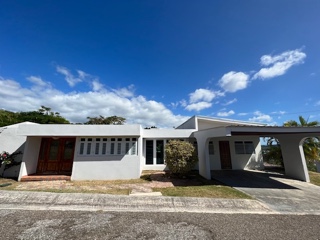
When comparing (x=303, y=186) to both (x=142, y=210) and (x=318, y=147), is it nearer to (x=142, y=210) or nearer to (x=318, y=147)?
(x=318, y=147)

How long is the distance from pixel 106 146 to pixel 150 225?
7255 millimetres

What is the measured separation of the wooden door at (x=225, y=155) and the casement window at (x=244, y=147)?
2.66 feet

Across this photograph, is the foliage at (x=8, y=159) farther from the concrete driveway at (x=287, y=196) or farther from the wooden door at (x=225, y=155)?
the wooden door at (x=225, y=155)

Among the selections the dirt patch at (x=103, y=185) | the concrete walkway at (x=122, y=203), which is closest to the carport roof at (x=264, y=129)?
the concrete walkway at (x=122, y=203)

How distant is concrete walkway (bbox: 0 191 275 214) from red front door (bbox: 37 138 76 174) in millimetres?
5078

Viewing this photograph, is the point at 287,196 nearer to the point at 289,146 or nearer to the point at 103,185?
the point at 289,146

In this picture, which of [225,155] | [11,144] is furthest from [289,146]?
[11,144]

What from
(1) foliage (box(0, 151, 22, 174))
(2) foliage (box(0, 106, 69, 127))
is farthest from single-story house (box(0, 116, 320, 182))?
(2) foliage (box(0, 106, 69, 127))

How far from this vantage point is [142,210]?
5.56 meters

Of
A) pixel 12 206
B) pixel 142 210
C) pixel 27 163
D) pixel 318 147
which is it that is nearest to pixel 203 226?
pixel 142 210

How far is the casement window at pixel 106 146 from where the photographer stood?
1080 centimetres

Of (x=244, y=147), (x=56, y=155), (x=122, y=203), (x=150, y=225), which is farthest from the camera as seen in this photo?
(x=244, y=147)

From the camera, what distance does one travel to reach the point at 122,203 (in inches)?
237

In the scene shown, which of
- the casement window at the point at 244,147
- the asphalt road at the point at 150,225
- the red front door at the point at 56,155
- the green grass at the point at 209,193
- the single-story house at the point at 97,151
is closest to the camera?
the asphalt road at the point at 150,225
